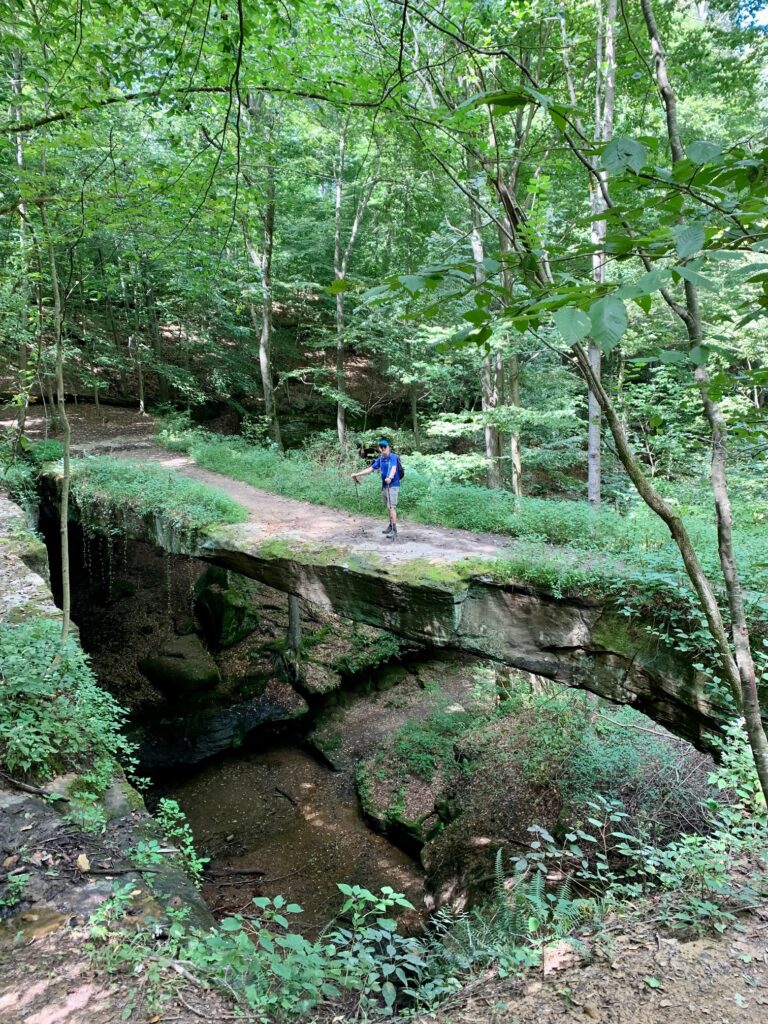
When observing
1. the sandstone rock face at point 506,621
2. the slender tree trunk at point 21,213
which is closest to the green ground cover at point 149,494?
the sandstone rock face at point 506,621


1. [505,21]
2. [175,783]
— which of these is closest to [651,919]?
[175,783]

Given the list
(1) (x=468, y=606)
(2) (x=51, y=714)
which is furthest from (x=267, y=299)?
(2) (x=51, y=714)

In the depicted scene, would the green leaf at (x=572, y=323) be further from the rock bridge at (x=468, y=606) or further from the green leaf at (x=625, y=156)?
the rock bridge at (x=468, y=606)

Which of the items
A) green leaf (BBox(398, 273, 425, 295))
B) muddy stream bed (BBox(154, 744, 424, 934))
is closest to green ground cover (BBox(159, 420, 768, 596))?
green leaf (BBox(398, 273, 425, 295))

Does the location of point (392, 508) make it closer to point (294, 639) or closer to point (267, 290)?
point (294, 639)

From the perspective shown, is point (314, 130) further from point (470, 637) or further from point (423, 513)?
point (470, 637)

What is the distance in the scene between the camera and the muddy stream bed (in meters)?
6.99

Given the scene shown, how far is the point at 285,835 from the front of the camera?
8.04 m

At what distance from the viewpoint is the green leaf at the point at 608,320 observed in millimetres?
933

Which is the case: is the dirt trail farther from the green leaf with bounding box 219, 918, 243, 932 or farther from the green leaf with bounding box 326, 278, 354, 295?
the green leaf with bounding box 326, 278, 354, 295

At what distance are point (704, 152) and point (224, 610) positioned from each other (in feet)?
38.6

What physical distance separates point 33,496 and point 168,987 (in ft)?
35.6

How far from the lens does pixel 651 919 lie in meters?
2.81

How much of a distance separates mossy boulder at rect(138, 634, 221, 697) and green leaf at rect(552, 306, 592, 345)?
10.7 metres
